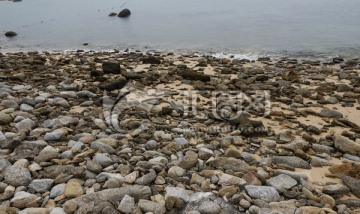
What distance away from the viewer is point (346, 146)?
17.2 ft

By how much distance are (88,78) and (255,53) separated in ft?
29.3

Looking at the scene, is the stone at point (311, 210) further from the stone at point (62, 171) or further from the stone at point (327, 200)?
the stone at point (62, 171)

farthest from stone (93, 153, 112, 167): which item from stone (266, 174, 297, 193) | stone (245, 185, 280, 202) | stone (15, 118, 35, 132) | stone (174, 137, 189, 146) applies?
stone (266, 174, 297, 193)

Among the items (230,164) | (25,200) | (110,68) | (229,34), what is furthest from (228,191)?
(229,34)

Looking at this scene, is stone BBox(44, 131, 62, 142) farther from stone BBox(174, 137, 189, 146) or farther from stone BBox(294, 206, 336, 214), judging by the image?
stone BBox(294, 206, 336, 214)

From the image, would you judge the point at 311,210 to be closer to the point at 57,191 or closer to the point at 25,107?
the point at 57,191

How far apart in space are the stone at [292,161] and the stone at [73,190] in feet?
8.82

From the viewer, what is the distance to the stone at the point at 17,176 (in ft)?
12.8

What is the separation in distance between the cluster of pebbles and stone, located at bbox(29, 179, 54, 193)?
0.01 m

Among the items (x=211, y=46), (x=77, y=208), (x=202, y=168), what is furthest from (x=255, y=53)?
(x=77, y=208)

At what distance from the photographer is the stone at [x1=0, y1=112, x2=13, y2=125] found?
18.6 feet

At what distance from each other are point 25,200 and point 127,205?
3.73 feet

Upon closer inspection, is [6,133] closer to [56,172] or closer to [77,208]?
[56,172]

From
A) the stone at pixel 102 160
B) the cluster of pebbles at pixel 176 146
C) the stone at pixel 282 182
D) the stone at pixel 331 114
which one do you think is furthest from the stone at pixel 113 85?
the stone at pixel 282 182
